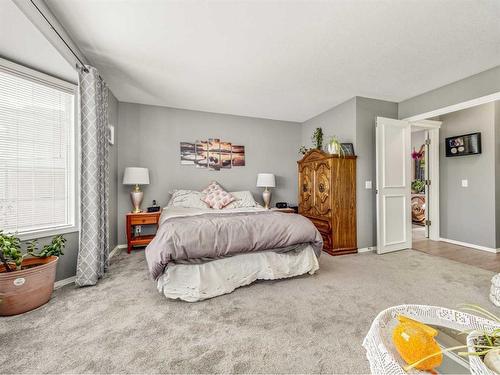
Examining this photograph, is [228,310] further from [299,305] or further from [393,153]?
[393,153]

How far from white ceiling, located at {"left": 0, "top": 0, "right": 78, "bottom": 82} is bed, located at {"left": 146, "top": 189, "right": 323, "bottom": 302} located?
1.93m

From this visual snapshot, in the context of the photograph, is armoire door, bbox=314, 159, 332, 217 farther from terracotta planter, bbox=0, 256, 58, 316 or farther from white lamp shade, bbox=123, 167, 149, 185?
terracotta planter, bbox=0, 256, 58, 316

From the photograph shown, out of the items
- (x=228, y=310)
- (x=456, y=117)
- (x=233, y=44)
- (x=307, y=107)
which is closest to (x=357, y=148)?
(x=307, y=107)

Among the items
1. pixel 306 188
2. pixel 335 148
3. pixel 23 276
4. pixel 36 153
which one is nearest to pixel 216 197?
pixel 306 188

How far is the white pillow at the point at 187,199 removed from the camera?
12.2 feet

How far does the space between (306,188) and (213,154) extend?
1914 millimetres

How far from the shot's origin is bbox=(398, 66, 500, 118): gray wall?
2.62 m

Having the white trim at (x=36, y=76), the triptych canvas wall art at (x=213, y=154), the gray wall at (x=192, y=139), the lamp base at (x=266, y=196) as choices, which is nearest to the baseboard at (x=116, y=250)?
the gray wall at (x=192, y=139)

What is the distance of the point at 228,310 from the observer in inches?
72.7

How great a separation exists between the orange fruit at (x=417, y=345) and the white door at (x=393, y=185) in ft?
10.2

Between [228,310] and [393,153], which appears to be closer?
[228,310]

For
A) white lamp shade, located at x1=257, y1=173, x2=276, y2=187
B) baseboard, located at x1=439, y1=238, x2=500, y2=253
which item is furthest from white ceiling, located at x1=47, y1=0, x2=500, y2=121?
baseboard, located at x1=439, y1=238, x2=500, y2=253

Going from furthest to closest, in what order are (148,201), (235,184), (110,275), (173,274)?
(235,184) < (148,201) < (110,275) < (173,274)

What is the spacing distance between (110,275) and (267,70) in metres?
3.14
